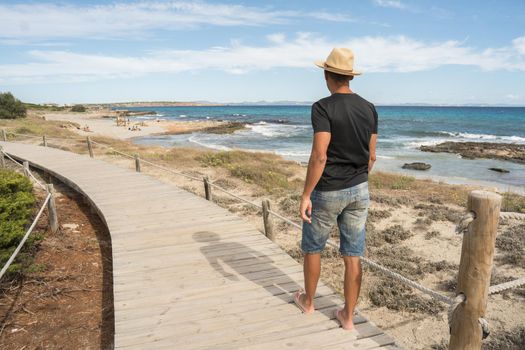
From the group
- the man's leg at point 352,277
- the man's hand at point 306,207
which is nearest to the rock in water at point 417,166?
the man's leg at point 352,277

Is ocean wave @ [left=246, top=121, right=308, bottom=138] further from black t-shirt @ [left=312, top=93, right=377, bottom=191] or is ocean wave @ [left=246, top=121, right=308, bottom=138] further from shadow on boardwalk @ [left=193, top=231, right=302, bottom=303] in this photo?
black t-shirt @ [left=312, top=93, right=377, bottom=191]

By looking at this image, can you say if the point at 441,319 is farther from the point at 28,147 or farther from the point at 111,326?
the point at 28,147

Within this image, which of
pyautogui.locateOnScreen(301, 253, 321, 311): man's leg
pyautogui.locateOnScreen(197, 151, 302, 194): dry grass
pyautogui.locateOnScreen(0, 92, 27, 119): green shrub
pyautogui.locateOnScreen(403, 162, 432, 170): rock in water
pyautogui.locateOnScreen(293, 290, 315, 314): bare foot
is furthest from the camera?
pyautogui.locateOnScreen(0, 92, 27, 119): green shrub

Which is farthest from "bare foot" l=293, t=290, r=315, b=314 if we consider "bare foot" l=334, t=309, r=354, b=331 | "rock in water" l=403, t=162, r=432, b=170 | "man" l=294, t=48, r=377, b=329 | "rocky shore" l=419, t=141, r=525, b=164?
"rocky shore" l=419, t=141, r=525, b=164

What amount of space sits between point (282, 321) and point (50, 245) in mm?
5835

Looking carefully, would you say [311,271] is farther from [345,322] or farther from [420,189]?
[420,189]

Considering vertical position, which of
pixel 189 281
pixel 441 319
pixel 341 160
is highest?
pixel 341 160

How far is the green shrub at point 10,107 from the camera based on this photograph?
4009cm

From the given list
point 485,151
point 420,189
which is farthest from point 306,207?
point 485,151

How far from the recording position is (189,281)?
486 cm

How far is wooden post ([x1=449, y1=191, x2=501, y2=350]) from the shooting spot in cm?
236

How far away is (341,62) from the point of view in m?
3.04

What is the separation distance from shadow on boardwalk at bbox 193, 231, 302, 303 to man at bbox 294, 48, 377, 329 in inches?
45.0

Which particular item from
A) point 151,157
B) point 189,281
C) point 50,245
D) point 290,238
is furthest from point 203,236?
point 151,157
